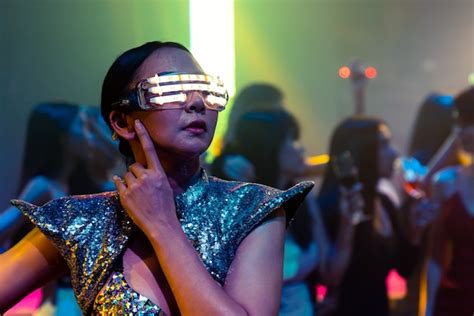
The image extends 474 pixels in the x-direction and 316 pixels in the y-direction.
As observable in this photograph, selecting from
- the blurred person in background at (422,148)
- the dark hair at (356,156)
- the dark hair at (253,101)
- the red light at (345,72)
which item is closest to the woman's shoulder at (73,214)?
the dark hair at (253,101)

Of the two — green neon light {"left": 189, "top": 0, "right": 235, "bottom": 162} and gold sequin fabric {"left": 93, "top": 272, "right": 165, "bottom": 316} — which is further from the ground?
green neon light {"left": 189, "top": 0, "right": 235, "bottom": 162}

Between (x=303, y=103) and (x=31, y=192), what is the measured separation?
150 cm

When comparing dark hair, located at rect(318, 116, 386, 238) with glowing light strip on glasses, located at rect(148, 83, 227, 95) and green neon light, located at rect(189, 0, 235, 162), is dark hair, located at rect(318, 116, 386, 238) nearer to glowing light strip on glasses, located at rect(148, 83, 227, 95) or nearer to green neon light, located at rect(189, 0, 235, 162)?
green neon light, located at rect(189, 0, 235, 162)

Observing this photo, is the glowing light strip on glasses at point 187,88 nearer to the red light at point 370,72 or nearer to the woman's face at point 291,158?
the woman's face at point 291,158

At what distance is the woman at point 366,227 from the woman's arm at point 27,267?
2.39 meters

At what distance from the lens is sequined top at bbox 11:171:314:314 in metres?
1.17

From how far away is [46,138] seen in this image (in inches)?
122

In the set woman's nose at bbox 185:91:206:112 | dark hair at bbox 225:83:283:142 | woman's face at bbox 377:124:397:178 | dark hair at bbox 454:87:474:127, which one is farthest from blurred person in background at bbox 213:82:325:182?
woman's nose at bbox 185:91:206:112

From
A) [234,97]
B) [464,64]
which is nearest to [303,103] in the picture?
[234,97]

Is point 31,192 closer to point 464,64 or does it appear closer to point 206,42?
point 206,42

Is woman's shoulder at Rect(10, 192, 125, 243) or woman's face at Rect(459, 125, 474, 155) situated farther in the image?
woman's face at Rect(459, 125, 474, 155)

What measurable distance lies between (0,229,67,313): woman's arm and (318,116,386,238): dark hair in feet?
7.83

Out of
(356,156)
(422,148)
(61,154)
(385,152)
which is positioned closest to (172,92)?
(61,154)

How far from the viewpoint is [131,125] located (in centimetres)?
125
